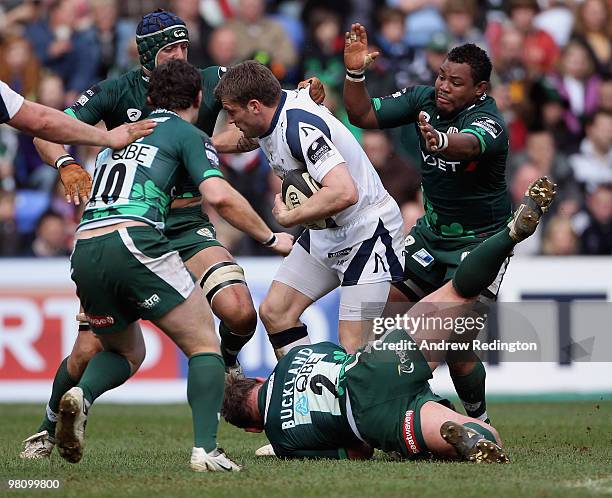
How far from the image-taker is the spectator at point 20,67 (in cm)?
1593

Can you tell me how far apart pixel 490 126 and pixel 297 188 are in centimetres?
153

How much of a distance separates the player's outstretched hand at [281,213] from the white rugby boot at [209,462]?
1.73 meters

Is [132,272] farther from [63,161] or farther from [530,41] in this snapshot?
[530,41]

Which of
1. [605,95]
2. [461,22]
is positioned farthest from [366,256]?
[605,95]

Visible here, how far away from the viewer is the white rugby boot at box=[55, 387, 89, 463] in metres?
6.51

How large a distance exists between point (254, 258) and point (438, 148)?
6065 mm

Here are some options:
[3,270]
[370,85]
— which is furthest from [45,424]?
[370,85]

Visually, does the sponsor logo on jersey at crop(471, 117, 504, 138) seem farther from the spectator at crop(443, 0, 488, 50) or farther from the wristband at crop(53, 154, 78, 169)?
the spectator at crop(443, 0, 488, 50)

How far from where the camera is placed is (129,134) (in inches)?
278

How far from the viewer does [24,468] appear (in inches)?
288

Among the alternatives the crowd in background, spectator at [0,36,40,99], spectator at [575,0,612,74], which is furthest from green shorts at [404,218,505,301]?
spectator at [575,0,612,74]

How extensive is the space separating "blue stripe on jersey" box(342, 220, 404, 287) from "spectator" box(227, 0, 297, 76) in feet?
25.9

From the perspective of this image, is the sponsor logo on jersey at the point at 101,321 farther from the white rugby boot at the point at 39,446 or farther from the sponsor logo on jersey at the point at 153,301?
the white rugby boot at the point at 39,446

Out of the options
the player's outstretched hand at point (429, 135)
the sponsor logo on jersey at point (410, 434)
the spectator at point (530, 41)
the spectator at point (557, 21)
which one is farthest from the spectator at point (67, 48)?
→ the sponsor logo on jersey at point (410, 434)
